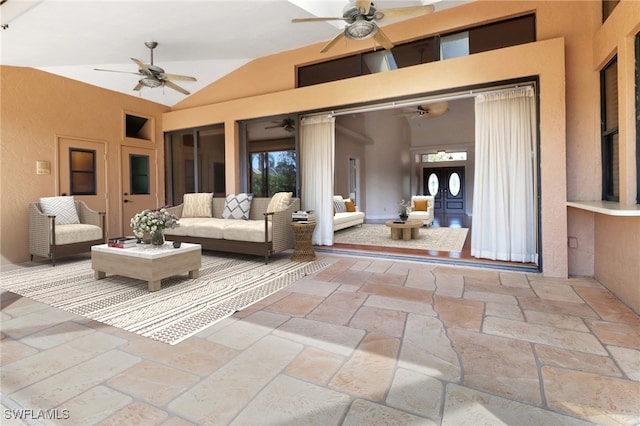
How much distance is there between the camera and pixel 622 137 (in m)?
2.84

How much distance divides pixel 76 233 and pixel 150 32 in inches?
118

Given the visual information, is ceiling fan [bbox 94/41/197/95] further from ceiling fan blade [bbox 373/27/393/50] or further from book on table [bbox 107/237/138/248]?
ceiling fan blade [bbox 373/27/393/50]

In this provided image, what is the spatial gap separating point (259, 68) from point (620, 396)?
6.03m

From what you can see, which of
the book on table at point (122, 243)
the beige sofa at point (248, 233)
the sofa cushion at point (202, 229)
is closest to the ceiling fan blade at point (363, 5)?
the beige sofa at point (248, 233)

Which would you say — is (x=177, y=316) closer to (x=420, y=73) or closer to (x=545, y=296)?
(x=545, y=296)

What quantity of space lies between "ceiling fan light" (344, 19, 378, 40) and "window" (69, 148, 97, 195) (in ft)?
16.3

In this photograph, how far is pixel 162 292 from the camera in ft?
10.3

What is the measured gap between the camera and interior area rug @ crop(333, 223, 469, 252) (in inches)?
216

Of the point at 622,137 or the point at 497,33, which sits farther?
the point at 497,33

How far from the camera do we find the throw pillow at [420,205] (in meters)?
8.38

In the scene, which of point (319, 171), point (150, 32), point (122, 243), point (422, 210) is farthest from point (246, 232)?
point (422, 210)

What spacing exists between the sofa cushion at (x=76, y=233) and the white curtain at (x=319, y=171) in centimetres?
321

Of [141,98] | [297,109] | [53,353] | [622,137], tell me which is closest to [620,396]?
[622,137]

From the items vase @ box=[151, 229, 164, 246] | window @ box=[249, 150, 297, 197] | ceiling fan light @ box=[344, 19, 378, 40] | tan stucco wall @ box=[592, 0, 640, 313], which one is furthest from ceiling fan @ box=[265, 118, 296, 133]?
tan stucco wall @ box=[592, 0, 640, 313]
